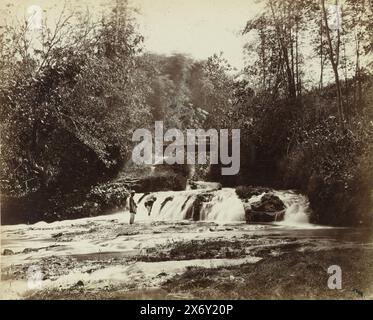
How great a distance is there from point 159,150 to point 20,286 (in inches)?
94.0

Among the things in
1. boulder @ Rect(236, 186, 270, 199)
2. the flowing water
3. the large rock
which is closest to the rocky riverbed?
the flowing water

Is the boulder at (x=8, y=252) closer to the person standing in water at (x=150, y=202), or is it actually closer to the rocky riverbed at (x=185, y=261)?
the rocky riverbed at (x=185, y=261)

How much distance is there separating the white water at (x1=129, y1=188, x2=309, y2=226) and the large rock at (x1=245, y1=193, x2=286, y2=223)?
0.17ft

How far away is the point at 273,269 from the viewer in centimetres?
593

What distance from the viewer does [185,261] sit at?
609 centimetres

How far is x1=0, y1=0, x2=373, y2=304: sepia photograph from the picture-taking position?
6012mm

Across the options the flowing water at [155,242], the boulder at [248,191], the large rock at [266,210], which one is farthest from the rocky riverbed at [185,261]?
the boulder at [248,191]

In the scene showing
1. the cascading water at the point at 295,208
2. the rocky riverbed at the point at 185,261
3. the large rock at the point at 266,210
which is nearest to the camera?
the rocky riverbed at the point at 185,261

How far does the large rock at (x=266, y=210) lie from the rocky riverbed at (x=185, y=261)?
119mm

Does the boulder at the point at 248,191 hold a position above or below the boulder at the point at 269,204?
above

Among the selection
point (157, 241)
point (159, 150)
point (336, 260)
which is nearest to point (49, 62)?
point (159, 150)

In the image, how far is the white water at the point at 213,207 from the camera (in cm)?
627

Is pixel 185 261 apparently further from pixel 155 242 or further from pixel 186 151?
pixel 186 151

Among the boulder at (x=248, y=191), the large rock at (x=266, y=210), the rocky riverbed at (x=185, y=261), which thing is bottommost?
the rocky riverbed at (x=185, y=261)
